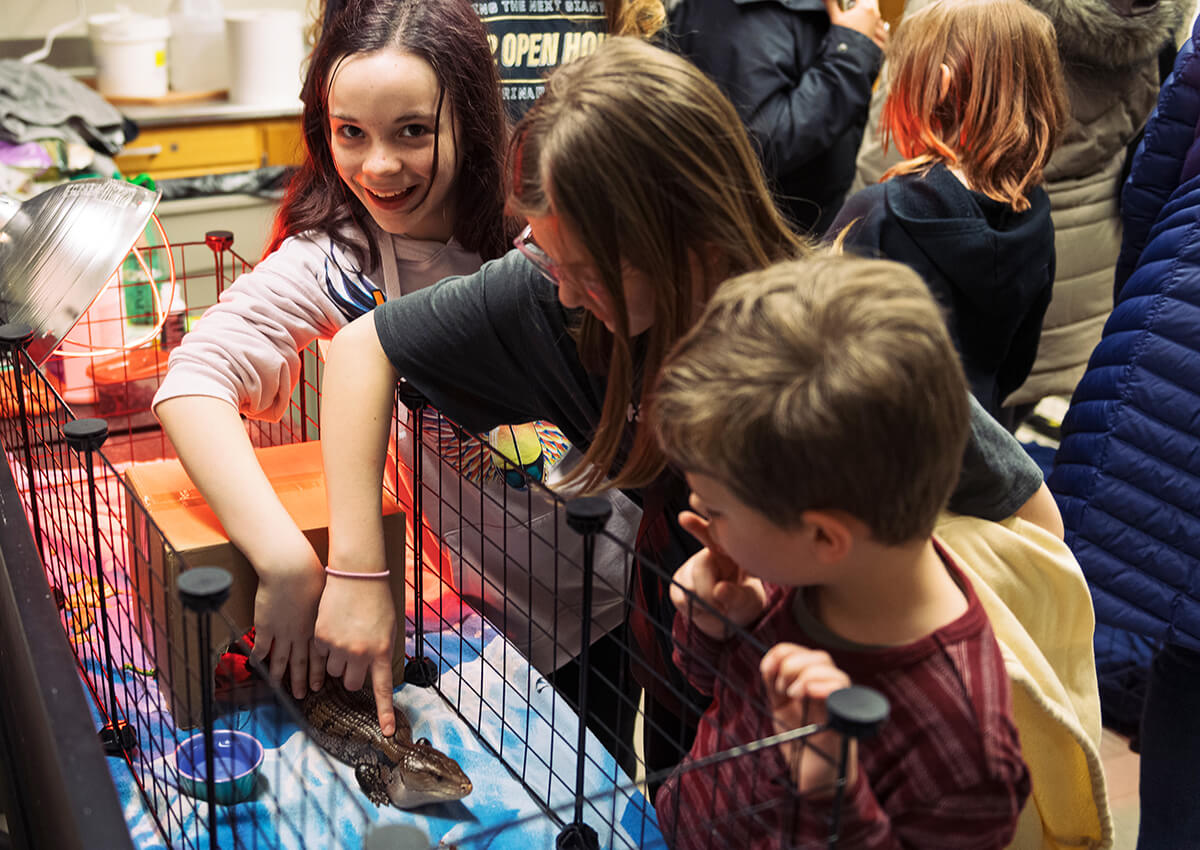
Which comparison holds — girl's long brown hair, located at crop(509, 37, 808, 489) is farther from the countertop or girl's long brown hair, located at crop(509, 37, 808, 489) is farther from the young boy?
the countertop

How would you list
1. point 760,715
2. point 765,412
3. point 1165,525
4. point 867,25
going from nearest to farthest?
1. point 765,412
2. point 760,715
3. point 1165,525
4. point 867,25

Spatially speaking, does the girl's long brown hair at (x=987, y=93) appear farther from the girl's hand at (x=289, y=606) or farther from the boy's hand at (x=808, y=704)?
the boy's hand at (x=808, y=704)

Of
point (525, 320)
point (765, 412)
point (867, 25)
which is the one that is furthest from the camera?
point (867, 25)

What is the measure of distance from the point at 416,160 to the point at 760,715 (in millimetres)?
762

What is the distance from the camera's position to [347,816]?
3.35 ft

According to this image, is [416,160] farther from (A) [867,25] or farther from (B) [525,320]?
(A) [867,25]

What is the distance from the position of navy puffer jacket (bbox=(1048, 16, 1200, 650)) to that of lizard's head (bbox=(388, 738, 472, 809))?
3.33 ft

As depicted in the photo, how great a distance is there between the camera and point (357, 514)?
3.59 feet

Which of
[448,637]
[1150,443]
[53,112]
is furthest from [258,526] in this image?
[53,112]

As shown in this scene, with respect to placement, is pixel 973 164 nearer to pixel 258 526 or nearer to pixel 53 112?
pixel 258 526

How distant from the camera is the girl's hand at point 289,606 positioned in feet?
3.51

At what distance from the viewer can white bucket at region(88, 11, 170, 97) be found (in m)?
3.64

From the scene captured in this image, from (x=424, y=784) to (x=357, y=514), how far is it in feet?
0.83

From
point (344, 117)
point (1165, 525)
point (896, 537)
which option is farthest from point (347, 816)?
point (1165, 525)
